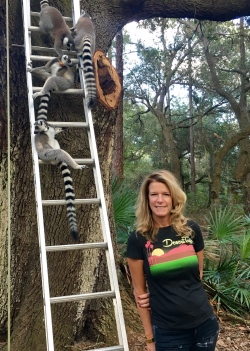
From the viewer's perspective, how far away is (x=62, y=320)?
3918 millimetres

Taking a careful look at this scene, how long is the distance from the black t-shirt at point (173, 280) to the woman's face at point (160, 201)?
11cm

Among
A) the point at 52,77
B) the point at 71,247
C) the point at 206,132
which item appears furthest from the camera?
the point at 206,132

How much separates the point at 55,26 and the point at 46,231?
2.04 metres

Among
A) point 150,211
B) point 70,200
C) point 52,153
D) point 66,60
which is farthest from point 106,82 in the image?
point 150,211

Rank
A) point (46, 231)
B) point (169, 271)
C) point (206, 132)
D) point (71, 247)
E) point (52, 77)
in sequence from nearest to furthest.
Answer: point (169, 271) < point (71, 247) < point (52, 77) < point (46, 231) < point (206, 132)

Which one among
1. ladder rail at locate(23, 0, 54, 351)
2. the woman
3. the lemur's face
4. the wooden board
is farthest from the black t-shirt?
the lemur's face

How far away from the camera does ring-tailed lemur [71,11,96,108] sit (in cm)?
389

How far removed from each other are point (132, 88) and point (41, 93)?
16.7m

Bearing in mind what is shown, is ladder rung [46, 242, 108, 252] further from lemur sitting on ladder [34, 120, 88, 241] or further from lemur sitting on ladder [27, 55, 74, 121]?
lemur sitting on ladder [27, 55, 74, 121]

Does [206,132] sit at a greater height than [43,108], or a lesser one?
greater

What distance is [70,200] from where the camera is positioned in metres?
3.50

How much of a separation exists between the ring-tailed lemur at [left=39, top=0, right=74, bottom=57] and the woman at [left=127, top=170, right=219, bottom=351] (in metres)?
2.15

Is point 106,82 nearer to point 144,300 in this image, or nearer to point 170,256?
point 170,256

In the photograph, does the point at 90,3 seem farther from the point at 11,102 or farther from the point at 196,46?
the point at 196,46
